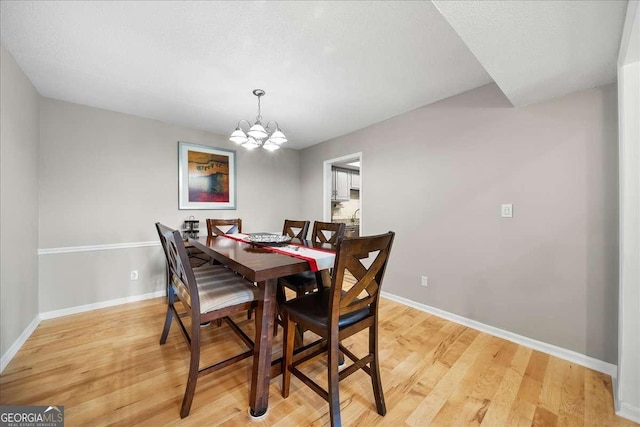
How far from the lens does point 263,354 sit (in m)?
1.29

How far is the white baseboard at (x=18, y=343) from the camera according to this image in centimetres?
165

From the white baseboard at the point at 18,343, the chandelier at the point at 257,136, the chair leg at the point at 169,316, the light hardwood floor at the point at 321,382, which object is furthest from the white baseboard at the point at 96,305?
the chandelier at the point at 257,136

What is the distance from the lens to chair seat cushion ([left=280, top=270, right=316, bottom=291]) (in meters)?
1.91

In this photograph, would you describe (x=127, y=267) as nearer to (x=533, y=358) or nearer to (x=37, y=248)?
(x=37, y=248)

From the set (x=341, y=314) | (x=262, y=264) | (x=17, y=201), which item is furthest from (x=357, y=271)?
(x=17, y=201)

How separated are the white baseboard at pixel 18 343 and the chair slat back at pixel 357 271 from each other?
232 centimetres

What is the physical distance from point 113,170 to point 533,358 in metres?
4.43

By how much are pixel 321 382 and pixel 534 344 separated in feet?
5.82

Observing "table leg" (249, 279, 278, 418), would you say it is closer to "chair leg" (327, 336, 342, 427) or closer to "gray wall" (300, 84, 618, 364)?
"chair leg" (327, 336, 342, 427)

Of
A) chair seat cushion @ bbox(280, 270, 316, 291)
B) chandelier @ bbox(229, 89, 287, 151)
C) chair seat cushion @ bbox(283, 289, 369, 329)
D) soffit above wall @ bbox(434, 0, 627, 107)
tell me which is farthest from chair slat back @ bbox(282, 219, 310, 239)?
soffit above wall @ bbox(434, 0, 627, 107)

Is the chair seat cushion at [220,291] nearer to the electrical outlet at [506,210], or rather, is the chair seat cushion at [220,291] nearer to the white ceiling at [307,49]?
the white ceiling at [307,49]

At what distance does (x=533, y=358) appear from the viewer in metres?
1.84

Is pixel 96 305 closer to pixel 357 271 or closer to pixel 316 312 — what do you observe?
pixel 316 312

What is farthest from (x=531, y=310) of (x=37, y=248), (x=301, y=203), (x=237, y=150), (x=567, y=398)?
(x=37, y=248)
